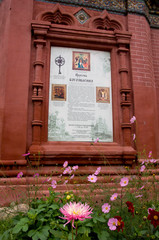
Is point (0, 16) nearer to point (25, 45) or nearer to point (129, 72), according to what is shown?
point (25, 45)

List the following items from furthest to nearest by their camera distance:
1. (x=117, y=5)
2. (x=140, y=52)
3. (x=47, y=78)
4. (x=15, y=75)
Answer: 1. (x=117, y=5)
2. (x=140, y=52)
3. (x=47, y=78)
4. (x=15, y=75)

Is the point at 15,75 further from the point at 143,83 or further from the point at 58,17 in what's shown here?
the point at 143,83

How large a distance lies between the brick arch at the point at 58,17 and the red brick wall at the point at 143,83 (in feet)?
4.78

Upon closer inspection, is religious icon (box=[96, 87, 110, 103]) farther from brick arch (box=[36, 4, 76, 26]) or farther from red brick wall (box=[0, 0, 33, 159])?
brick arch (box=[36, 4, 76, 26])

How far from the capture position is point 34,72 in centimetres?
439

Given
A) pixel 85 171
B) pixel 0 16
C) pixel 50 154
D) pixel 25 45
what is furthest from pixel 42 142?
pixel 0 16

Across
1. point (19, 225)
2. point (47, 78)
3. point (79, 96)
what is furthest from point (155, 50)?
point (19, 225)

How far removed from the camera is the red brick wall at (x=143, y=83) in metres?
4.53

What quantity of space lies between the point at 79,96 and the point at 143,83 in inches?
60.4

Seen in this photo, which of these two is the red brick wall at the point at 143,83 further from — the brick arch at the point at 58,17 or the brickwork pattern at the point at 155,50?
the brick arch at the point at 58,17

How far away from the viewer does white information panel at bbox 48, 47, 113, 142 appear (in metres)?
4.35

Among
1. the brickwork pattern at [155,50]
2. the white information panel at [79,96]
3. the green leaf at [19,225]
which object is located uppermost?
the brickwork pattern at [155,50]

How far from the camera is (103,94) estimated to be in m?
4.68

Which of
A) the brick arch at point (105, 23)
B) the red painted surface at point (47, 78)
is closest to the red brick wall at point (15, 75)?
the red painted surface at point (47, 78)
